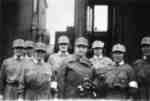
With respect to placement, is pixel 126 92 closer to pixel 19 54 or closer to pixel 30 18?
pixel 19 54

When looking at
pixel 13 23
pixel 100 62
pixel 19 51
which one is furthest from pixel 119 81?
pixel 13 23

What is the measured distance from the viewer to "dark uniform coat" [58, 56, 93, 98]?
912 cm

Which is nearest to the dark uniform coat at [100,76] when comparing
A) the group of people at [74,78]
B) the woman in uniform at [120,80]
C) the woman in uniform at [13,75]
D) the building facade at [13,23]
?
the group of people at [74,78]

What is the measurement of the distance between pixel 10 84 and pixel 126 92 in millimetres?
2176

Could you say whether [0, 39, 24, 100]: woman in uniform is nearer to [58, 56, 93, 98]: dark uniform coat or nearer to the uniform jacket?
[58, 56, 93, 98]: dark uniform coat

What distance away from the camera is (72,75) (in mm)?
9156

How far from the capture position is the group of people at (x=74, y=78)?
9.03 m

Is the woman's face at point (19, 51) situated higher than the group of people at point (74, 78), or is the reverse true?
the woman's face at point (19, 51)

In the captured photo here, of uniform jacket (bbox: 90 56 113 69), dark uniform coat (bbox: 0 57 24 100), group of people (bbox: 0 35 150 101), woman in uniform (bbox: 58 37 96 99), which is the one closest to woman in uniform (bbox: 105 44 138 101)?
group of people (bbox: 0 35 150 101)

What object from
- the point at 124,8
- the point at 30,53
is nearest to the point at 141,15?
the point at 124,8

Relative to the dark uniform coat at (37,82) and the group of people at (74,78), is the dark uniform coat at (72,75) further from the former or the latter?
the dark uniform coat at (37,82)

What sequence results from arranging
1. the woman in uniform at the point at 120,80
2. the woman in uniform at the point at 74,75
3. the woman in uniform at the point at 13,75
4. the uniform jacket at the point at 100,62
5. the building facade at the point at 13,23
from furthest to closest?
the building facade at the point at 13,23 < the uniform jacket at the point at 100,62 < the woman in uniform at the point at 13,75 < the woman in uniform at the point at 74,75 < the woman in uniform at the point at 120,80

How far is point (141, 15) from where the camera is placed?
14266 millimetres

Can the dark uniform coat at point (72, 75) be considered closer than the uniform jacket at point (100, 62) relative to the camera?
Yes
